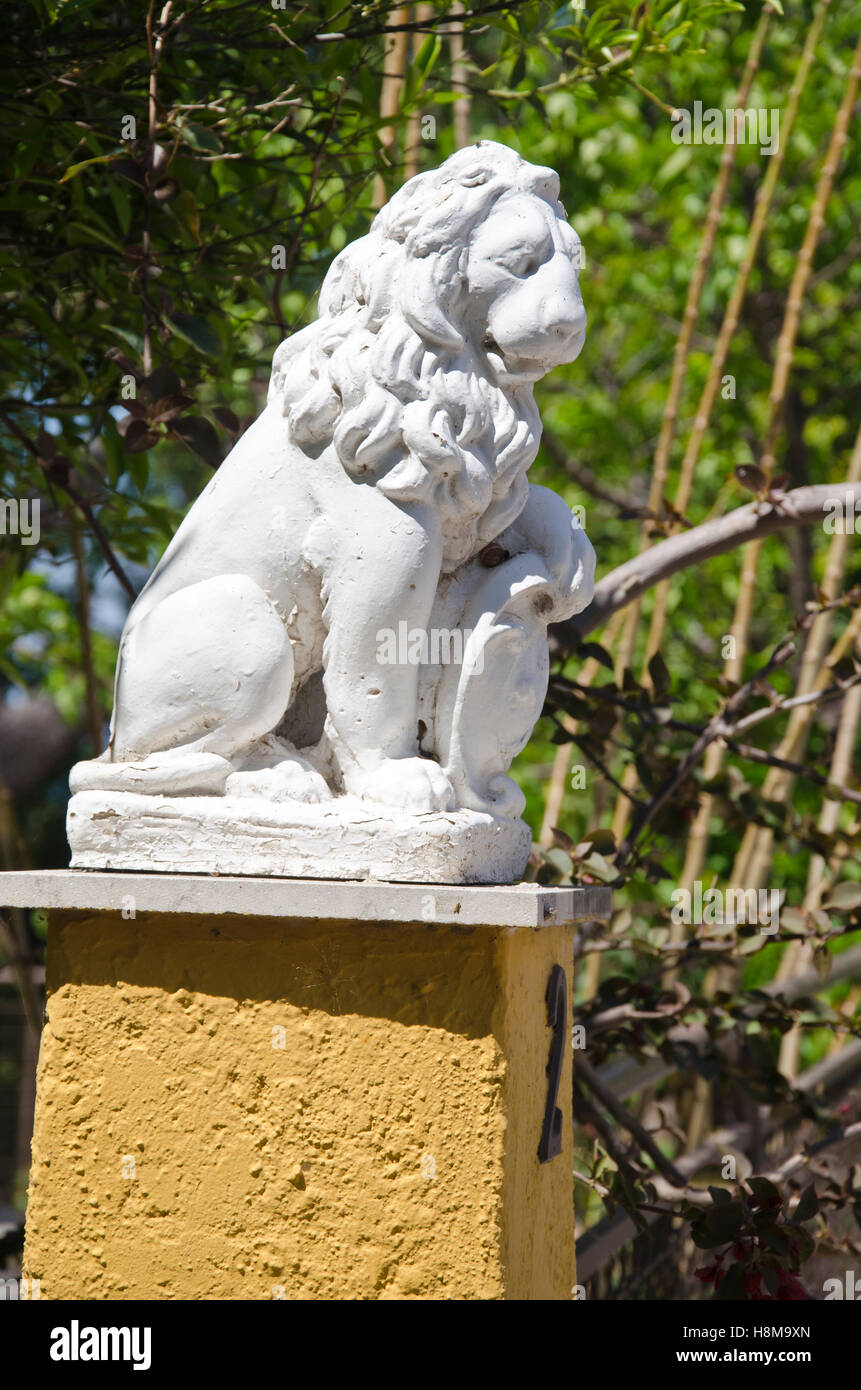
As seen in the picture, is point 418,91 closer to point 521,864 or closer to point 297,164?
point 297,164

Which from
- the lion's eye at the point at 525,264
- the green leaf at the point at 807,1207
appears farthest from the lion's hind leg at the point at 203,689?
the green leaf at the point at 807,1207

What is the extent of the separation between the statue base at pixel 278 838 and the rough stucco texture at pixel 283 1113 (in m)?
0.09

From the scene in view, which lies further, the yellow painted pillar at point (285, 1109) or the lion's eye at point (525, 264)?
the lion's eye at point (525, 264)

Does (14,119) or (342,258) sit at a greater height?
(14,119)

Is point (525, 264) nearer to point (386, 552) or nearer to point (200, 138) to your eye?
point (386, 552)

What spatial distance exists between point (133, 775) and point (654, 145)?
4.84m

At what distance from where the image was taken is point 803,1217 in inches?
105

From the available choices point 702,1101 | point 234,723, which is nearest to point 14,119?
point 234,723

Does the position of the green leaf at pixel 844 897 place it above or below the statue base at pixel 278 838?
below

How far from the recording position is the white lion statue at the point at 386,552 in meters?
2.18

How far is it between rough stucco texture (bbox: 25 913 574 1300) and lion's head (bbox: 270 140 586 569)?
2.43ft

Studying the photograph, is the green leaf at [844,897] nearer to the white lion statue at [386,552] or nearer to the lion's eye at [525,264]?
the white lion statue at [386,552]

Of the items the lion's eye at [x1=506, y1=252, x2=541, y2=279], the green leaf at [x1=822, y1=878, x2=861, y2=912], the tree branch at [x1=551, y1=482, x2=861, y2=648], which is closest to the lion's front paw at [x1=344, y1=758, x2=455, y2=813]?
the lion's eye at [x1=506, y1=252, x2=541, y2=279]

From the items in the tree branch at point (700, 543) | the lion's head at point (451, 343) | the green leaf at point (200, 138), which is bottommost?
the tree branch at point (700, 543)
